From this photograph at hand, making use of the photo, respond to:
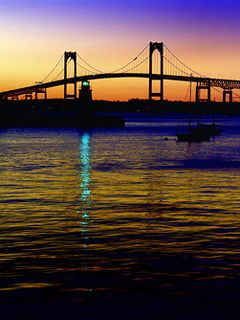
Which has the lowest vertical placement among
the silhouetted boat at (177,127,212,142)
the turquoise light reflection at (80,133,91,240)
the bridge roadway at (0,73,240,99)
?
the silhouetted boat at (177,127,212,142)

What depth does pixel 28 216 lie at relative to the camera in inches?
808

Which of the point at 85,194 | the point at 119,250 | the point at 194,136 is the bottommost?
the point at 194,136

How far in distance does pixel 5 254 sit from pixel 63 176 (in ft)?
72.2

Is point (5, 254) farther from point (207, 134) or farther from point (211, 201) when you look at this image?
point (207, 134)

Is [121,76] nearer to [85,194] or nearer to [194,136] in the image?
[194,136]

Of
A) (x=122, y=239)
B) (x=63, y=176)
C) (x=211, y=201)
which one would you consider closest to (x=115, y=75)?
(x=63, y=176)

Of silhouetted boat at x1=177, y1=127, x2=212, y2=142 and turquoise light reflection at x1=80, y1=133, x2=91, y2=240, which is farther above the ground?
turquoise light reflection at x1=80, y1=133, x2=91, y2=240

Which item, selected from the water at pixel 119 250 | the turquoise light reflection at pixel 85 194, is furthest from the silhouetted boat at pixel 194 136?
the water at pixel 119 250

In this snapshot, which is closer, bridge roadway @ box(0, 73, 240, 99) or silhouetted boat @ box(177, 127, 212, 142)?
silhouetted boat @ box(177, 127, 212, 142)

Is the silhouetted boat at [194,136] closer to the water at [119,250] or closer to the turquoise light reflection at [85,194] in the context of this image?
the turquoise light reflection at [85,194]

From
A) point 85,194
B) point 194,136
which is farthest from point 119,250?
point 194,136

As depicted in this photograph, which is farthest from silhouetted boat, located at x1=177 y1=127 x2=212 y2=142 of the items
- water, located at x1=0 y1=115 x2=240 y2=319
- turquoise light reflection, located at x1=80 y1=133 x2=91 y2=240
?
water, located at x1=0 y1=115 x2=240 y2=319

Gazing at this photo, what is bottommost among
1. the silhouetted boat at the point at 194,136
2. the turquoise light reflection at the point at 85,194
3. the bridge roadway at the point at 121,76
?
the silhouetted boat at the point at 194,136

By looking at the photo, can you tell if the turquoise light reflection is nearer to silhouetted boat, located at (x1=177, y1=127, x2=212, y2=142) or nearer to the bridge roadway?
silhouetted boat, located at (x1=177, y1=127, x2=212, y2=142)
